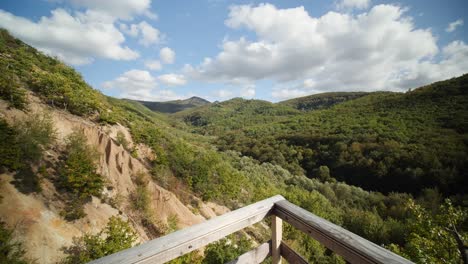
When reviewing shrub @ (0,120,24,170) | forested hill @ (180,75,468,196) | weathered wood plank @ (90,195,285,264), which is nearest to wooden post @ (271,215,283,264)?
weathered wood plank @ (90,195,285,264)

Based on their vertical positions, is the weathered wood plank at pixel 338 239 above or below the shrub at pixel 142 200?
above

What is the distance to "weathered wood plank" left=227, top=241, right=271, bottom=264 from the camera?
1722mm

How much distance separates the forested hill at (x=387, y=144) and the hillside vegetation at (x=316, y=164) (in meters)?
0.22

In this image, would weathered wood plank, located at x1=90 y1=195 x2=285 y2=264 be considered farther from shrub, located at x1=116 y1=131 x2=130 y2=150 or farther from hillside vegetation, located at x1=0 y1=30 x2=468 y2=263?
shrub, located at x1=116 y1=131 x2=130 y2=150

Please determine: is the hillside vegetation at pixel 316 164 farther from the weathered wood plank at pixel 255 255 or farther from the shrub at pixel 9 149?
the weathered wood plank at pixel 255 255

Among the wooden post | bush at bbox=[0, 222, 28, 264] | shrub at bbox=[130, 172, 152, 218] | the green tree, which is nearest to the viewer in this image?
the wooden post

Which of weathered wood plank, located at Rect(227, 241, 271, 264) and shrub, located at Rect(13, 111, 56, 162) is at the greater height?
shrub, located at Rect(13, 111, 56, 162)

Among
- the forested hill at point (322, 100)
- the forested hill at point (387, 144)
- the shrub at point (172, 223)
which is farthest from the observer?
the forested hill at point (322, 100)

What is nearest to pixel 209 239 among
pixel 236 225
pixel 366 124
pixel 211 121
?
pixel 236 225

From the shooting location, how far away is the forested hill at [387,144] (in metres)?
35.7

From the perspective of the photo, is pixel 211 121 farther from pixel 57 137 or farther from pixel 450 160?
pixel 57 137

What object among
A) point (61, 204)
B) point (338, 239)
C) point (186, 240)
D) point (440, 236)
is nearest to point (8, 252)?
point (61, 204)

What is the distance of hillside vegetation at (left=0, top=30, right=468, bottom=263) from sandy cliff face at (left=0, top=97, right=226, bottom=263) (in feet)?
1.10

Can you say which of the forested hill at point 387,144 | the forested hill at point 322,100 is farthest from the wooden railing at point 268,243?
the forested hill at point 322,100
